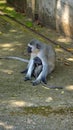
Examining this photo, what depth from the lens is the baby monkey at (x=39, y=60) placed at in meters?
6.53

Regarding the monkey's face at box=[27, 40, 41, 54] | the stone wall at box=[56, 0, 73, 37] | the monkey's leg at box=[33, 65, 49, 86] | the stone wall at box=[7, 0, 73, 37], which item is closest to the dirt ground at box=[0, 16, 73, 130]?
the monkey's leg at box=[33, 65, 49, 86]

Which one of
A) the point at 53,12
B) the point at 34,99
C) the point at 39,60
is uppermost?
the point at 39,60

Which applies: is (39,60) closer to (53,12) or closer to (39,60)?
(39,60)

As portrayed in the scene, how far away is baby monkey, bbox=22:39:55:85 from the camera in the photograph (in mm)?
6527

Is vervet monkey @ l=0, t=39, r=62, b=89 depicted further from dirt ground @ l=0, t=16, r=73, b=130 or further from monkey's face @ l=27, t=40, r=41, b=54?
dirt ground @ l=0, t=16, r=73, b=130

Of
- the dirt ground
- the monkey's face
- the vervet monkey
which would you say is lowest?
the dirt ground

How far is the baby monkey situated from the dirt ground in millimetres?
139

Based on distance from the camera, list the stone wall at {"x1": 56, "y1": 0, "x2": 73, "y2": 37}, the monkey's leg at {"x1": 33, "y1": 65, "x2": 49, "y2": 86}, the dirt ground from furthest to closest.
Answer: the stone wall at {"x1": 56, "y1": 0, "x2": 73, "y2": 37} < the monkey's leg at {"x1": 33, "y1": 65, "x2": 49, "y2": 86} < the dirt ground

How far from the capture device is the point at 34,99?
232 inches

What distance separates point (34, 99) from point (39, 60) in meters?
0.93

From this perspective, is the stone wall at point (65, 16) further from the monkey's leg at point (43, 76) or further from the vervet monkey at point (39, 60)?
the monkey's leg at point (43, 76)

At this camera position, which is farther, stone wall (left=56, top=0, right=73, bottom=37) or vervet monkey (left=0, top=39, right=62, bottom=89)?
stone wall (left=56, top=0, right=73, bottom=37)

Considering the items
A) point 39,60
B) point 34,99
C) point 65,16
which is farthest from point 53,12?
point 34,99

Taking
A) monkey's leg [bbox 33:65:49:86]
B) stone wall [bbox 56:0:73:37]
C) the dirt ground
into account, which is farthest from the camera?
stone wall [bbox 56:0:73:37]
